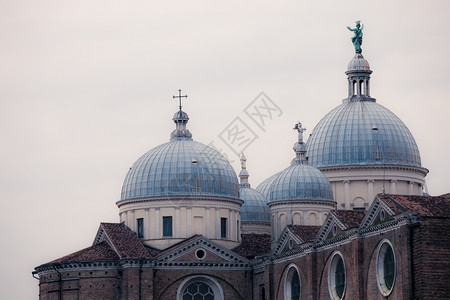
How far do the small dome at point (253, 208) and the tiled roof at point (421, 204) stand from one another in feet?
103

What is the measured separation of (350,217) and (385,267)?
8647 mm

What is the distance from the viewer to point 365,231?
9162 centimetres

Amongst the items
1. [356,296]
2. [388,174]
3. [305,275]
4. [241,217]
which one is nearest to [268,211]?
[241,217]

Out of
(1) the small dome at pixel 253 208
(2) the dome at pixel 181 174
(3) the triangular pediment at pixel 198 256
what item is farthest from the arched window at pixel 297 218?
(3) the triangular pediment at pixel 198 256

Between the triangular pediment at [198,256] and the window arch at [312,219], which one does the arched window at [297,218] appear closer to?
the window arch at [312,219]

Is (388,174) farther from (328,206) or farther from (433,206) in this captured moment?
(433,206)

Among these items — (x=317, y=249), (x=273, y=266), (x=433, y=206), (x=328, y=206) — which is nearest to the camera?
(x=433, y=206)

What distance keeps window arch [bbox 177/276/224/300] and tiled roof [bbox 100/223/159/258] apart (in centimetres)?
350

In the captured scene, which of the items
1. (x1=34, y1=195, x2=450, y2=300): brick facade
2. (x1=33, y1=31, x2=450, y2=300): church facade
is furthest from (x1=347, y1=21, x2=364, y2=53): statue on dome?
(x1=34, y1=195, x2=450, y2=300): brick facade

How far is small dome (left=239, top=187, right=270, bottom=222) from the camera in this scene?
120 metres

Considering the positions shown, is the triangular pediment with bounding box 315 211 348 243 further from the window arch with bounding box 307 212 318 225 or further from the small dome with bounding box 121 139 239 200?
the window arch with bounding box 307 212 318 225

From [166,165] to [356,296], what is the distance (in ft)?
83.9

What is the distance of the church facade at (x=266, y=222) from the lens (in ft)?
312

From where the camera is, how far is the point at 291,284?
10450 cm
